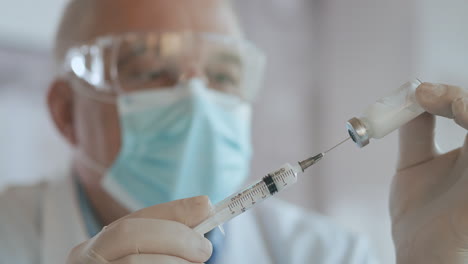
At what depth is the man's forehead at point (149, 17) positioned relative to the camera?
1.24 metres

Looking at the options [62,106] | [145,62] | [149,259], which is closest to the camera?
[149,259]

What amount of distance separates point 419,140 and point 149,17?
810 mm

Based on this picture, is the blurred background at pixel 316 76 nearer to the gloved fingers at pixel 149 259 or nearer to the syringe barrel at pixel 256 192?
the syringe barrel at pixel 256 192

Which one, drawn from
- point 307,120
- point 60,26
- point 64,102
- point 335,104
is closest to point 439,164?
point 64,102

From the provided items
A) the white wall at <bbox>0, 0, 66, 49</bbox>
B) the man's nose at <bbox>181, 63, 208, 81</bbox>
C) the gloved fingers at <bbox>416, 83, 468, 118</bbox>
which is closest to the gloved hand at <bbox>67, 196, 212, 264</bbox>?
the gloved fingers at <bbox>416, 83, 468, 118</bbox>

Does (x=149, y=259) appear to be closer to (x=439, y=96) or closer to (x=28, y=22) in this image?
(x=439, y=96)

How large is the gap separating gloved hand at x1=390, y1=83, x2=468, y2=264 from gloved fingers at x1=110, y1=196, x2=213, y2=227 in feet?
1.03

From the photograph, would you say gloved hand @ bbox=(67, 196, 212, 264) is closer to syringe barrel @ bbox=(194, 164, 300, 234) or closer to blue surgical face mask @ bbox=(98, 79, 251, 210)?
syringe barrel @ bbox=(194, 164, 300, 234)

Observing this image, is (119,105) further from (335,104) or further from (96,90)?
(335,104)

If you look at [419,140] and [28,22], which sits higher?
[28,22]

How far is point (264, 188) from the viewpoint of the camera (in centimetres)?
66

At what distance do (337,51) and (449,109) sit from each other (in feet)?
5.94

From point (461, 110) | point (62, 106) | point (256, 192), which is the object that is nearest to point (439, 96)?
point (461, 110)

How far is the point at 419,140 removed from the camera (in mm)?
713
